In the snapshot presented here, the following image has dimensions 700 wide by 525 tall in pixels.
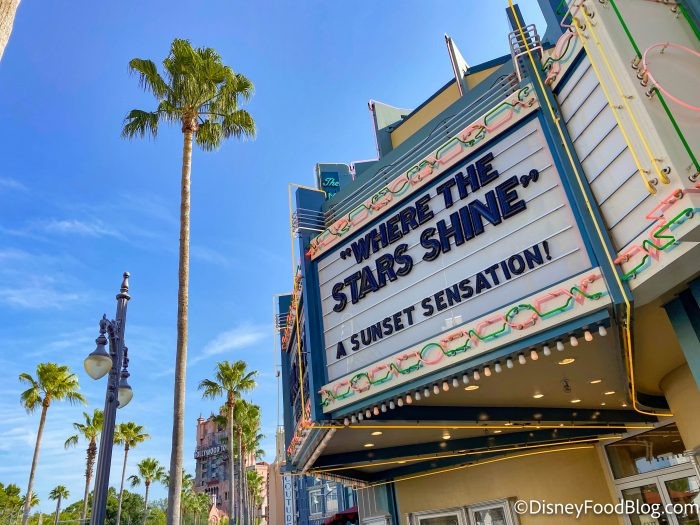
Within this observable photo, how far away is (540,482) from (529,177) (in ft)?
32.6

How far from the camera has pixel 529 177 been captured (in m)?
8.54

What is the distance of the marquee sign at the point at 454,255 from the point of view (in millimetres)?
8148

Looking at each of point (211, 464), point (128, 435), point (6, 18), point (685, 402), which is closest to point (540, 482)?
point (685, 402)

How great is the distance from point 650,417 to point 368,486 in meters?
9.87

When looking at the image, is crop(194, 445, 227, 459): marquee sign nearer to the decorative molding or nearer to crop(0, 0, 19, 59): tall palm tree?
the decorative molding

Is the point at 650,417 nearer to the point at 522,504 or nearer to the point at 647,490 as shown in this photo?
the point at 647,490

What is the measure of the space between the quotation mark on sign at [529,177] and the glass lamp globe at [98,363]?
7.54 m

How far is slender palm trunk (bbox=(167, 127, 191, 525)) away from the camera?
11.5 m

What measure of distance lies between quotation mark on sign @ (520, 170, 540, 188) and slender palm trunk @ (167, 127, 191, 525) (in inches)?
371

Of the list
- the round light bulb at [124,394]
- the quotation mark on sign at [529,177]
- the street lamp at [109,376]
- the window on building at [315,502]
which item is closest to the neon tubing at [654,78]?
the quotation mark on sign at [529,177]

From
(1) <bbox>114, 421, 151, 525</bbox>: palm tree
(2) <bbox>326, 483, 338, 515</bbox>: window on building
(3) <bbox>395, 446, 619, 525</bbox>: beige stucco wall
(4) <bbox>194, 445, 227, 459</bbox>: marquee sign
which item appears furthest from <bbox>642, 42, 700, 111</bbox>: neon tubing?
(4) <bbox>194, 445, 227, 459</bbox>: marquee sign

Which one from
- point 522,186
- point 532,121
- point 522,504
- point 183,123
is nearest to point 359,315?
point 522,186

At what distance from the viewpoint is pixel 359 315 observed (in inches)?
433

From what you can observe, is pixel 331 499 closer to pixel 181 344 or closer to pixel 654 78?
pixel 181 344
